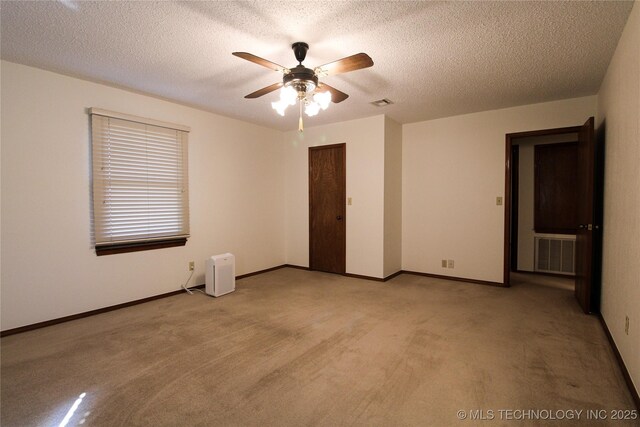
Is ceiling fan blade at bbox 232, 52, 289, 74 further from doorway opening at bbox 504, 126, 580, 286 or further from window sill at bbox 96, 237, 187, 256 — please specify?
doorway opening at bbox 504, 126, 580, 286

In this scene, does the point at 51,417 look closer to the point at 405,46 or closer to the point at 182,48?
the point at 182,48

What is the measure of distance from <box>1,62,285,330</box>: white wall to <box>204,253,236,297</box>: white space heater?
43 cm

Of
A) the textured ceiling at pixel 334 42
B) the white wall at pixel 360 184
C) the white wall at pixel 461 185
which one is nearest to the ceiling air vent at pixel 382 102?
the textured ceiling at pixel 334 42

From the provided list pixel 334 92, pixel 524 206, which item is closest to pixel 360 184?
pixel 334 92

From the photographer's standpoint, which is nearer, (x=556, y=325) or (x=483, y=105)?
(x=556, y=325)

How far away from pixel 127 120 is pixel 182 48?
4.85ft

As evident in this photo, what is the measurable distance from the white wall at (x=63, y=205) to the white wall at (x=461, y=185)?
3.17 m

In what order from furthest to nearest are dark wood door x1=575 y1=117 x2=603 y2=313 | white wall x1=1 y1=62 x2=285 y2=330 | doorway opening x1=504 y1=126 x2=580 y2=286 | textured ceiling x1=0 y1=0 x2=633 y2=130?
doorway opening x1=504 y1=126 x2=580 y2=286, dark wood door x1=575 y1=117 x2=603 y2=313, white wall x1=1 y1=62 x2=285 y2=330, textured ceiling x1=0 y1=0 x2=633 y2=130

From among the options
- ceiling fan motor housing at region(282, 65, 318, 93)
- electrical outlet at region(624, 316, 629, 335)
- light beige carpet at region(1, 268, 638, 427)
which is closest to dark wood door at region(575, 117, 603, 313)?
light beige carpet at region(1, 268, 638, 427)

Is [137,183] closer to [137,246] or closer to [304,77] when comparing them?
[137,246]

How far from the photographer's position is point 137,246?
3725 millimetres

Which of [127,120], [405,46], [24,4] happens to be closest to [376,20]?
[405,46]

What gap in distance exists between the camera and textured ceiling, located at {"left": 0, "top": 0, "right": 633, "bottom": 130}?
2100 millimetres

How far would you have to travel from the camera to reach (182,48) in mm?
2607
